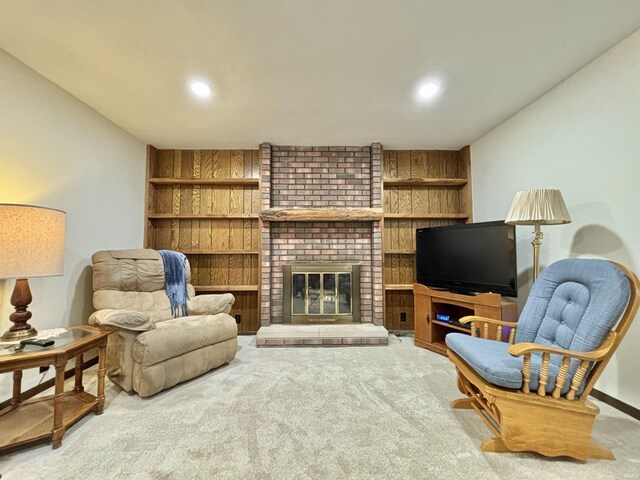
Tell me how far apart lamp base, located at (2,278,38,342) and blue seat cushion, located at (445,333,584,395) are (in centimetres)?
257

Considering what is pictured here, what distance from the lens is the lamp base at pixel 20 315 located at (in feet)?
5.13

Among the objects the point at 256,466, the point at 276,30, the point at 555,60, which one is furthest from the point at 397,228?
the point at 256,466

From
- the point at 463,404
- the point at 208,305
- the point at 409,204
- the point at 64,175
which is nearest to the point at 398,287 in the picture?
the point at 409,204

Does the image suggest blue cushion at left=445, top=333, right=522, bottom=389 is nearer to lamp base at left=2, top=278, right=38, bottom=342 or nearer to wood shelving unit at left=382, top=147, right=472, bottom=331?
wood shelving unit at left=382, top=147, right=472, bottom=331

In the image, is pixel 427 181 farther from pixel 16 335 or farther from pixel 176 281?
pixel 16 335

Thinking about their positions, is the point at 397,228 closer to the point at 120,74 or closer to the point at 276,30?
the point at 276,30

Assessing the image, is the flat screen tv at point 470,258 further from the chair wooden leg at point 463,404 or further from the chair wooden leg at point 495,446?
the chair wooden leg at point 495,446

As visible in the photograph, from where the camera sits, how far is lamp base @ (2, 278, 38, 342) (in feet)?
5.13

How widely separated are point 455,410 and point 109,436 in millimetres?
2094

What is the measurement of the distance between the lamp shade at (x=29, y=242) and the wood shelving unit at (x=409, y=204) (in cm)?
319

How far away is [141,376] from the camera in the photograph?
6.15 ft

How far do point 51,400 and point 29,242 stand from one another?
1.09 m

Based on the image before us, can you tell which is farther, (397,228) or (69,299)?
(397,228)

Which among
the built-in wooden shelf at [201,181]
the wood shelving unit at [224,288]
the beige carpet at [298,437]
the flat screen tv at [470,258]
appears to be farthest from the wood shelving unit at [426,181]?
the beige carpet at [298,437]
